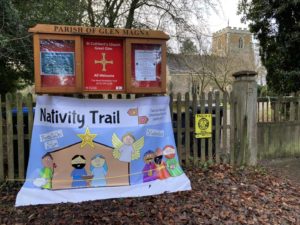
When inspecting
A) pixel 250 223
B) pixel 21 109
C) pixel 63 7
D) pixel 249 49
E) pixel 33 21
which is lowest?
pixel 250 223

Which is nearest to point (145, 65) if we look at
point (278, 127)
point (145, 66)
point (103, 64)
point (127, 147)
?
point (145, 66)

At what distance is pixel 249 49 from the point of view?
30.0m

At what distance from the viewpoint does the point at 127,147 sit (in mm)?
4531

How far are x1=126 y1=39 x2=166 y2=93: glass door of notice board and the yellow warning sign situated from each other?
1366 mm

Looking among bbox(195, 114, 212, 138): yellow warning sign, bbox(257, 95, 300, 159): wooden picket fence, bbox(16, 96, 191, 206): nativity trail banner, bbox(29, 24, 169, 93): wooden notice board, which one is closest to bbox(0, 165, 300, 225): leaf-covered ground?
bbox(16, 96, 191, 206): nativity trail banner

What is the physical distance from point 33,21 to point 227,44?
2316 centimetres

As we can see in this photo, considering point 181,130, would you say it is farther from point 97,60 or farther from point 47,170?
point 47,170

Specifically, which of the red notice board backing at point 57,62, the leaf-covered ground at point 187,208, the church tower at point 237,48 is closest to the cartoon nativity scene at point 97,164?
the leaf-covered ground at point 187,208

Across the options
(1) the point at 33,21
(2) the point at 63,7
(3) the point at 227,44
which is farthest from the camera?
(3) the point at 227,44

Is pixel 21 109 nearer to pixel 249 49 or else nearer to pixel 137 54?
pixel 137 54

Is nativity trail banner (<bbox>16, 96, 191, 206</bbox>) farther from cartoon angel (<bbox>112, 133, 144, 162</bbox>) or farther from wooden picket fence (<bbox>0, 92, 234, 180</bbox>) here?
wooden picket fence (<bbox>0, 92, 234, 180</bbox>)

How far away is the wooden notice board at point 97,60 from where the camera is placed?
13.8ft

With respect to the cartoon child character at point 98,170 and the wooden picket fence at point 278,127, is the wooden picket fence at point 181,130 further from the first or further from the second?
the wooden picket fence at point 278,127

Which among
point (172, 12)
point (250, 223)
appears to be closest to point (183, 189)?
point (250, 223)
